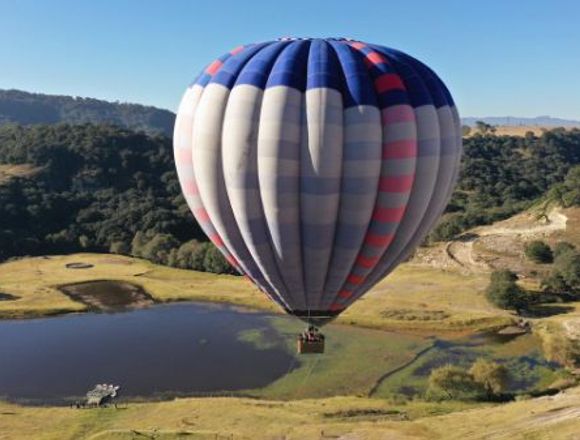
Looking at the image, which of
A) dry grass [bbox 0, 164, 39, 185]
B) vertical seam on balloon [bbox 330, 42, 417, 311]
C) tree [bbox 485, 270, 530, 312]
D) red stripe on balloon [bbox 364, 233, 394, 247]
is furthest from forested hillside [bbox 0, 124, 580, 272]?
red stripe on balloon [bbox 364, 233, 394, 247]

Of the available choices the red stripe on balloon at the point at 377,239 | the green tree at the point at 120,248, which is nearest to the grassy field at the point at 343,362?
the red stripe on balloon at the point at 377,239

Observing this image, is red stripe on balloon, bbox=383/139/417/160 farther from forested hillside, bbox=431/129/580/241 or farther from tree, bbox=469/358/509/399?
forested hillside, bbox=431/129/580/241

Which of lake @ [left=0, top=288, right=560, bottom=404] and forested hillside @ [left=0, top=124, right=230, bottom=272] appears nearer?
lake @ [left=0, top=288, right=560, bottom=404]

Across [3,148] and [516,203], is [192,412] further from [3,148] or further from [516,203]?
[3,148]

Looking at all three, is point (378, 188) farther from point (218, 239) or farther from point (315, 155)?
point (218, 239)

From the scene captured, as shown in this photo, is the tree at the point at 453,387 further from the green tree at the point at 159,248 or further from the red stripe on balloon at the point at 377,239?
the green tree at the point at 159,248

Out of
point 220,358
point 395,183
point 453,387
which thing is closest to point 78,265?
point 220,358
